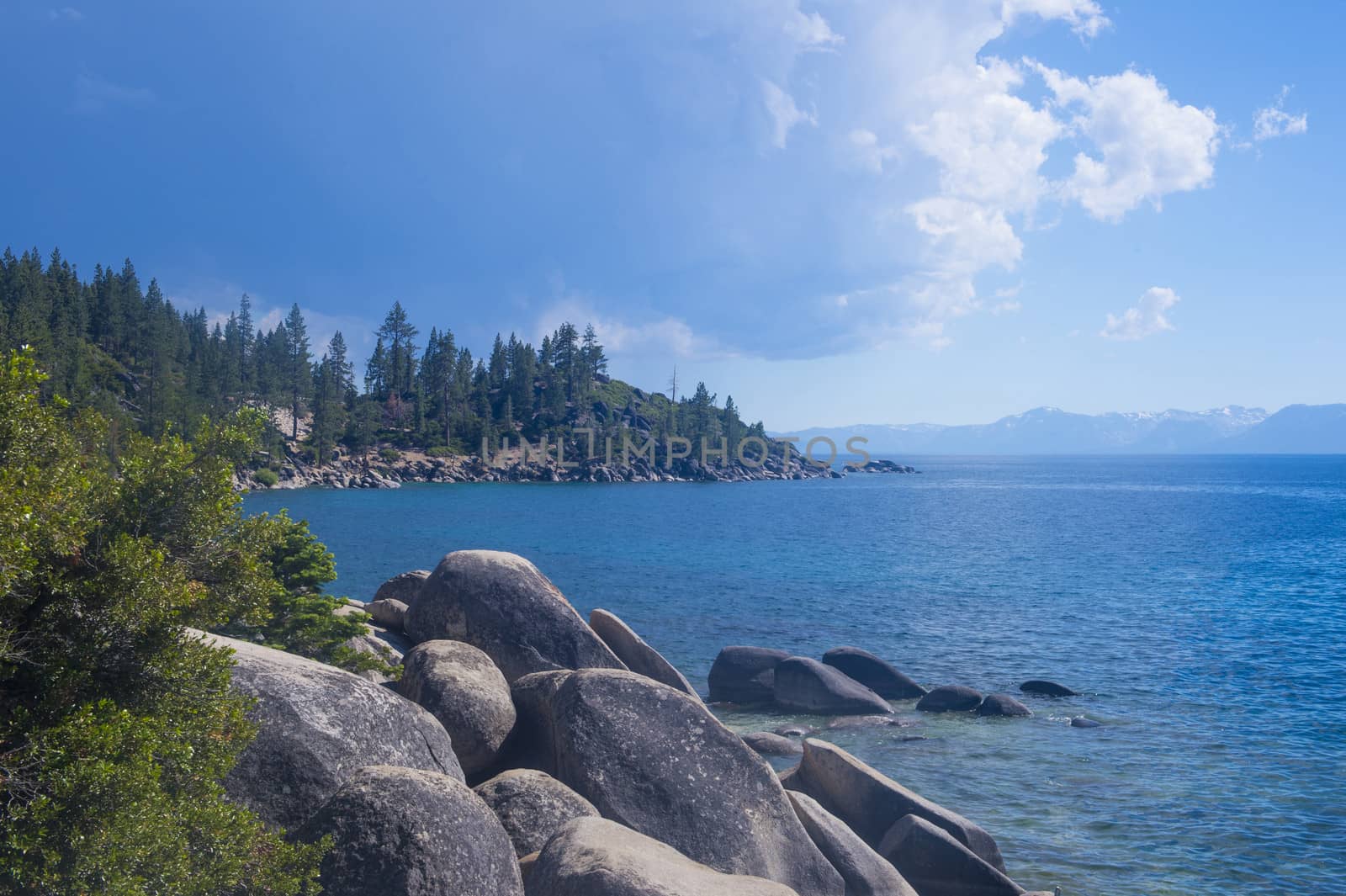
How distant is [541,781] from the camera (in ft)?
39.2

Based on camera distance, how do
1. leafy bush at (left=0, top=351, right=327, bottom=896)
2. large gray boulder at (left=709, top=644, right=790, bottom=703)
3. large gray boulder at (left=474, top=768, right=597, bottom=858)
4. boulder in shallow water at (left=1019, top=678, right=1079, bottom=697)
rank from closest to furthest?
leafy bush at (left=0, top=351, right=327, bottom=896), large gray boulder at (left=474, top=768, right=597, bottom=858), large gray boulder at (left=709, top=644, right=790, bottom=703), boulder in shallow water at (left=1019, top=678, right=1079, bottom=697)

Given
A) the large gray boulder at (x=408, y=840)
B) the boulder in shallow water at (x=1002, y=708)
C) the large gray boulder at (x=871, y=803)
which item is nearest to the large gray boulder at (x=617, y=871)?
the large gray boulder at (x=408, y=840)

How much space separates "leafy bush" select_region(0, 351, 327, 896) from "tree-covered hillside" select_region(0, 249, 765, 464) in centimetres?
8820

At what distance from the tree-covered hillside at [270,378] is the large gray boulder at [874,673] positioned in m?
78.4

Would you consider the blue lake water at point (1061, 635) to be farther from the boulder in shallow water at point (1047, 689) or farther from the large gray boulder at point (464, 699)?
the large gray boulder at point (464, 699)

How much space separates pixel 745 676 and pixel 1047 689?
10509mm

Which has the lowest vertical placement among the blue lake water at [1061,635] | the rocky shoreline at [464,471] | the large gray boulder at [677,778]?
the blue lake water at [1061,635]

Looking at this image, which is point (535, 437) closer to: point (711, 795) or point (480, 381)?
point (480, 381)

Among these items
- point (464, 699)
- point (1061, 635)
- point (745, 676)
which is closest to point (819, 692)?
point (745, 676)

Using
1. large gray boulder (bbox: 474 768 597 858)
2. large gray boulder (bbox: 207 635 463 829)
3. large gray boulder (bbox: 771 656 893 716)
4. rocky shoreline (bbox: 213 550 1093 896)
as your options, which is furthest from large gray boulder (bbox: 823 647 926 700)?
large gray boulder (bbox: 207 635 463 829)

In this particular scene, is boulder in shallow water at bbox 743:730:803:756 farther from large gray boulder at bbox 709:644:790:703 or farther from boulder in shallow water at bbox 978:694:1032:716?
boulder in shallow water at bbox 978:694:1032:716

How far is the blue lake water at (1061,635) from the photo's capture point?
58.7 feet

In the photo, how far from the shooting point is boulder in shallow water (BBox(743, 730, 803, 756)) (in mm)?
21844

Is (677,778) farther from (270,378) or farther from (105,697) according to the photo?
(270,378)
